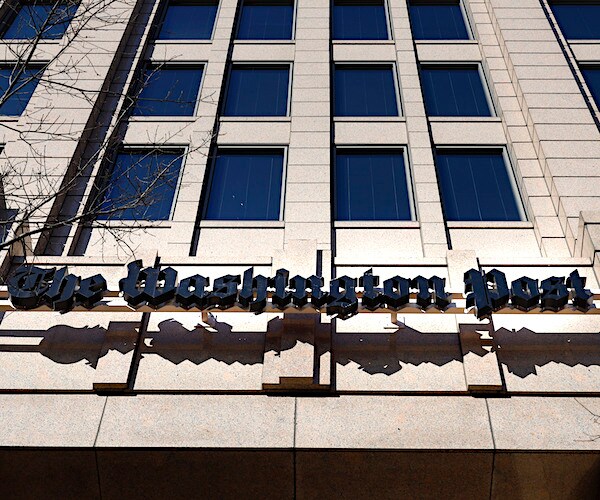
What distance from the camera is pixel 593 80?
18297 millimetres

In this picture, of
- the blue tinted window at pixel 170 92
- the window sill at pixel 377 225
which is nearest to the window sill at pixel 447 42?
the blue tinted window at pixel 170 92

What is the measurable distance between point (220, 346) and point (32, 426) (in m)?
3.27

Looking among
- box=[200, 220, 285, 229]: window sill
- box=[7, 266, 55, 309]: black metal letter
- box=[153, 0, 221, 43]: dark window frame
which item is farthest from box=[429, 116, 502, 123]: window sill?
box=[7, 266, 55, 309]: black metal letter

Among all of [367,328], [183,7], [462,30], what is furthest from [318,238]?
[183,7]

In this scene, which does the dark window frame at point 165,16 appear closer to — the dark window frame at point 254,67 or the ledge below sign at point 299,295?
the dark window frame at point 254,67

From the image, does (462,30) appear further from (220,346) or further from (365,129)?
(220,346)

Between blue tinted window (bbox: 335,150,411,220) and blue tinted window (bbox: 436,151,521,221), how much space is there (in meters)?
1.01

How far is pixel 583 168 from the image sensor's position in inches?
568

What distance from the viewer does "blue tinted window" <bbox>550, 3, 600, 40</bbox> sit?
20016mm

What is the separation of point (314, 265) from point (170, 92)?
26.2ft

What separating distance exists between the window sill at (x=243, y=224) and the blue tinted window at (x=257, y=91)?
4.29 metres

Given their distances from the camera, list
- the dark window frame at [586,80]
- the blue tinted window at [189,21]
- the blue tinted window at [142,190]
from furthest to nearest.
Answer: the blue tinted window at [189,21] → the dark window frame at [586,80] → the blue tinted window at [142,190]

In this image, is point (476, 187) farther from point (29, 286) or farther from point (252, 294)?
point (29, 286)

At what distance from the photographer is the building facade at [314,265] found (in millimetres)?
10008
